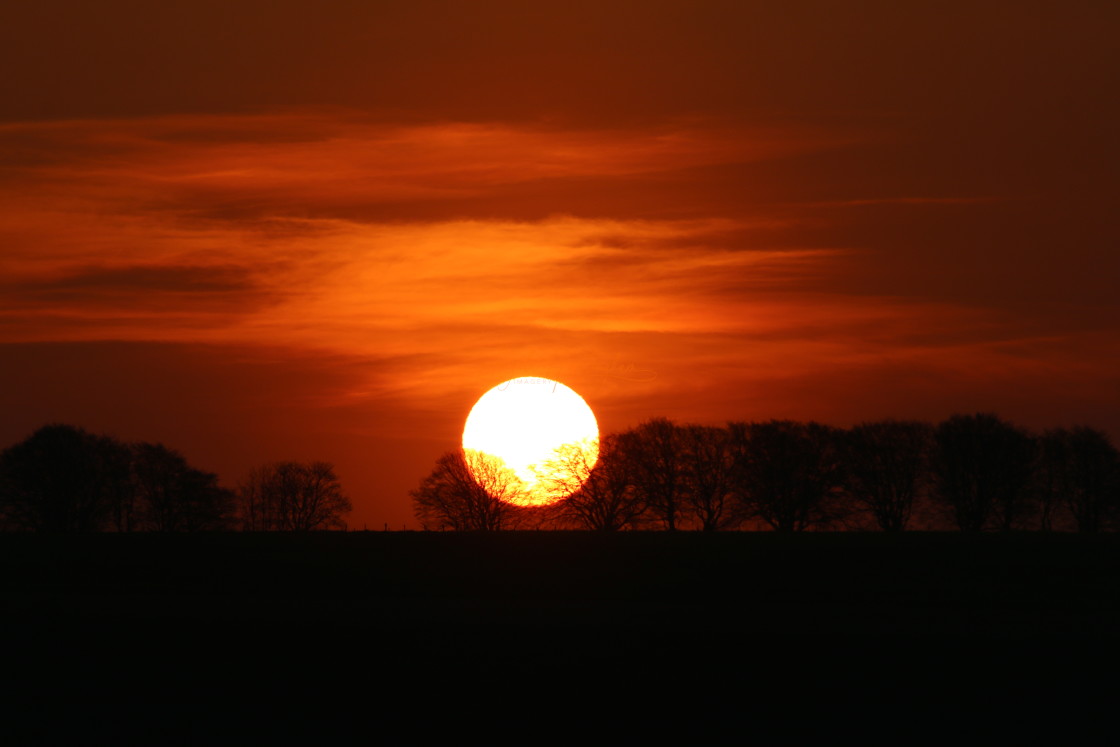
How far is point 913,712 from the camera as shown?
1767cm

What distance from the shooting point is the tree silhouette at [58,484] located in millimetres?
79688

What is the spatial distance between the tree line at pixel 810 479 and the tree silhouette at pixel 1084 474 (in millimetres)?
80

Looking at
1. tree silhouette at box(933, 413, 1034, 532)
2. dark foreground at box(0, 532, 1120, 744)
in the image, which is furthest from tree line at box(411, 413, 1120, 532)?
dark foreground at box(0, 532, 1120, 744)

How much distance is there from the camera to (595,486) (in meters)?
91.7

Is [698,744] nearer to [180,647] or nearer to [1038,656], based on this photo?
[1038,656]

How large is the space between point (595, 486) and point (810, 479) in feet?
56.2

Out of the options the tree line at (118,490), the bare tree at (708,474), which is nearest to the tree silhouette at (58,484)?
the tree line at (118,490)

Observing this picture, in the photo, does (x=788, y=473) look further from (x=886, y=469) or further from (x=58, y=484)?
(x=58, y=484)

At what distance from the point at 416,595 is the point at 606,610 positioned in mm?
5592

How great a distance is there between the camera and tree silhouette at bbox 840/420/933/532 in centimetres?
8800

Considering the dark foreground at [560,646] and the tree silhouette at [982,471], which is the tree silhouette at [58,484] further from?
the tree silhouette at [982,471]

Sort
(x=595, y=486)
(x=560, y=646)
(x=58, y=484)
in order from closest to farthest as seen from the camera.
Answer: (x=560, y=646), (x=58, y=484), (x=595, y=486)

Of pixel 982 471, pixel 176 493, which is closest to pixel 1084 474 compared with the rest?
pixel 982 471

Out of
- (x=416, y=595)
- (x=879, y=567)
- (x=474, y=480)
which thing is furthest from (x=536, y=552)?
(x=474, y=480)
